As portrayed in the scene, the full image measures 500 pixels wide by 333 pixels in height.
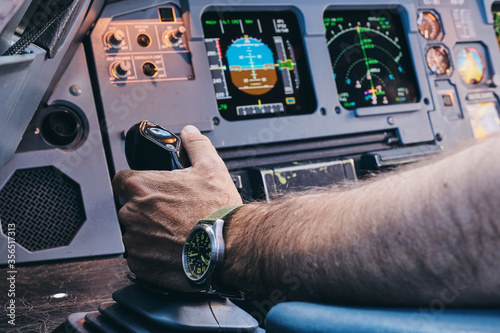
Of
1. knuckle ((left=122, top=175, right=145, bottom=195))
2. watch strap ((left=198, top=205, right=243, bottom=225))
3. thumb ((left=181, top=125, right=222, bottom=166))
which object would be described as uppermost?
thumb ((left=181, top=125, right=222, bottom=166))

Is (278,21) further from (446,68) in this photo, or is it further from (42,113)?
(42,113)

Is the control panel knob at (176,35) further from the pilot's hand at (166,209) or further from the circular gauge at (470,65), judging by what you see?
the circular gauge at (470,65)

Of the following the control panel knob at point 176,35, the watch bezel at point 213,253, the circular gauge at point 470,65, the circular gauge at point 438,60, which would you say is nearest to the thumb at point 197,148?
the watch bezel at point 213,253

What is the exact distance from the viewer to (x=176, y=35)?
1.66 m

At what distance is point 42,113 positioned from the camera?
147cm

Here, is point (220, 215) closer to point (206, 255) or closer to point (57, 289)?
point (206, 255)

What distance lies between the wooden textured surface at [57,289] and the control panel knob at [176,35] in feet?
2.40

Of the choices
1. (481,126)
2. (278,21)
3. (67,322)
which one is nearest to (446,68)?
(481,126)

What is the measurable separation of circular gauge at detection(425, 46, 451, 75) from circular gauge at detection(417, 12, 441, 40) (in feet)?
0.19

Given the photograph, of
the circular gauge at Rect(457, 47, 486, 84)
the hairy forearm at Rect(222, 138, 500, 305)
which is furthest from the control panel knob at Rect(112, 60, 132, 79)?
the circular gauge at Rect(457, 47, 486, 84)

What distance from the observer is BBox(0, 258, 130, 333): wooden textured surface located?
91cm

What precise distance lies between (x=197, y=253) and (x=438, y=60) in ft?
5.59

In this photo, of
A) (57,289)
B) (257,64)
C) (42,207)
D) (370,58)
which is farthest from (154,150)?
(370,58)

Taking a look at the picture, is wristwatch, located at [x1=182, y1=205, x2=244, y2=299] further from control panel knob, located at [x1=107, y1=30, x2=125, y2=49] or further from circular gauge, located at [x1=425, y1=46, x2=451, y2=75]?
circular gauge, located at [x1=425, y1=46, x2=451, y2=75]
